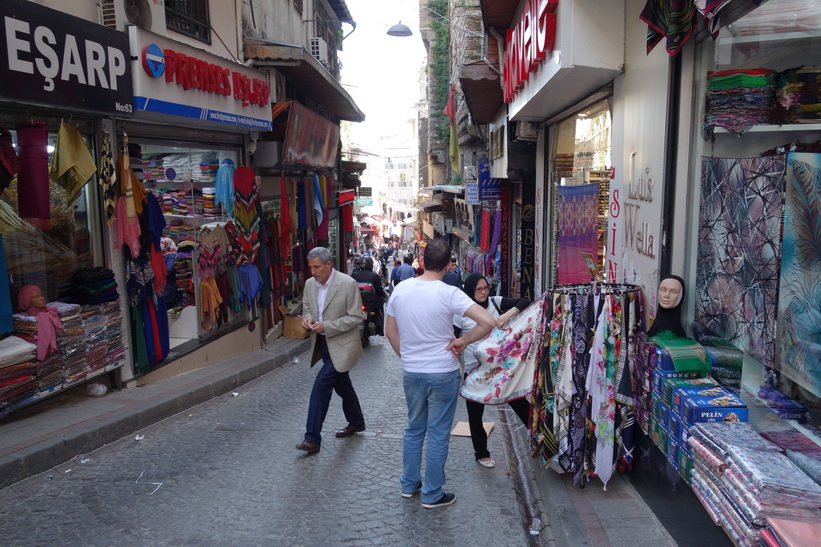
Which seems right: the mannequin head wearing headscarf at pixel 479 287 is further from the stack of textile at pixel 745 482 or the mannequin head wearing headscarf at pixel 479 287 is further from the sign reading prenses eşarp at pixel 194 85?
the sign reading prenses eşarp at pixel 194 85

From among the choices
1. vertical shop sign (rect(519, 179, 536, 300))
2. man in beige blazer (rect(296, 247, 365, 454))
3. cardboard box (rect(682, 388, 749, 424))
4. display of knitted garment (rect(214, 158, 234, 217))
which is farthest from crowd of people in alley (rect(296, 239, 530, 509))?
vertical shop sign (rect(519, 179, 536, 300))

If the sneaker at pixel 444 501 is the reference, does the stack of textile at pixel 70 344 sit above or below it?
above

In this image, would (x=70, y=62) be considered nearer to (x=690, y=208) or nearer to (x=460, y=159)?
(x=690, y=208)

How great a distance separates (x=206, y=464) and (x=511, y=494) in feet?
8.36

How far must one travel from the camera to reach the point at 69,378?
6.66 m

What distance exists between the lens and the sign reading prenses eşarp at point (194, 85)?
24.2 ft

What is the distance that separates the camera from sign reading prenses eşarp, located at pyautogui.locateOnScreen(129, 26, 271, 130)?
7371 mm

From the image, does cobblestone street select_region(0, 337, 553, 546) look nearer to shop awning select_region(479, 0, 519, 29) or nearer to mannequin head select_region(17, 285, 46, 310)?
mannequin head select_region(17, 285, 46, 310)

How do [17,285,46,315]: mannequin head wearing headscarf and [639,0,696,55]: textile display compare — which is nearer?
[639,0,696,55]: textile display

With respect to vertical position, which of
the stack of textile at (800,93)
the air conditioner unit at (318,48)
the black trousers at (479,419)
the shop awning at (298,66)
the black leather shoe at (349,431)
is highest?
the air conditioner unit at (318,48)

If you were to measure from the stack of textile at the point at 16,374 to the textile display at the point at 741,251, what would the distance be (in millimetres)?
5683

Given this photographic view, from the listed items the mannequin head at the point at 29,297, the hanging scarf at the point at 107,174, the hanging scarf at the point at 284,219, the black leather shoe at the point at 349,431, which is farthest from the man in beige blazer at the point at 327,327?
the hanging scarf at the point at 284,219

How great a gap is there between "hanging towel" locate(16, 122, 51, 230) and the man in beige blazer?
2644mm

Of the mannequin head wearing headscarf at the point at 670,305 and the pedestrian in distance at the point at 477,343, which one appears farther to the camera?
the pedestrian in distance at the point at 477,343
